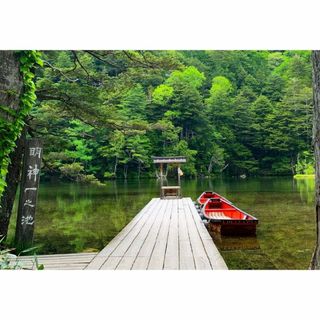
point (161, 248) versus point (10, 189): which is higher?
point (10, 189)

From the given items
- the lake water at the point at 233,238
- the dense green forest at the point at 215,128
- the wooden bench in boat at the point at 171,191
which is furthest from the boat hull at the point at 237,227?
the dense green forest at the point at 215,128

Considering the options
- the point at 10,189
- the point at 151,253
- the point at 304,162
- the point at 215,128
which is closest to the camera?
the point at 151,253

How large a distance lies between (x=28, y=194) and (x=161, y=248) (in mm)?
1606

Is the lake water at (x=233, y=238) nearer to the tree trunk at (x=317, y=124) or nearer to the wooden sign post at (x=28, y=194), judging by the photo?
the wooden sign post at (x=28, y=194)

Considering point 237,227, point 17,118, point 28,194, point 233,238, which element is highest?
point 17,118

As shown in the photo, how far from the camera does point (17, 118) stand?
12.9 feet

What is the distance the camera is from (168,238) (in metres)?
5.05

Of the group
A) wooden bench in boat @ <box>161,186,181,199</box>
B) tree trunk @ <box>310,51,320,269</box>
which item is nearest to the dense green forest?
wooden bench in boat @ <box>161,186,181,199</box>

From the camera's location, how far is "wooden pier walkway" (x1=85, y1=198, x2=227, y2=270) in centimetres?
363

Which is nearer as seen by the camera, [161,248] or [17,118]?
[17,118]

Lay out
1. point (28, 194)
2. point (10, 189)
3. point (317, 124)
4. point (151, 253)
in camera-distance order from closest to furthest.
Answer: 1. point (317, 124)
2. point (151, 253)
3. point (28, 194)
4. point (10, 189)

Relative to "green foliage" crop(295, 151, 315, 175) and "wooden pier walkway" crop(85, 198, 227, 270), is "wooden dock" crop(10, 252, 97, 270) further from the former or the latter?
"green foliage" crop(295, 151, 315, 175)

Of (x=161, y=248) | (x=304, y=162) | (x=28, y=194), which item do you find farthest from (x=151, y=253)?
(x=304, y=162)

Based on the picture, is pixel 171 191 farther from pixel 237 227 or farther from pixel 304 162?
pixel 304 162
